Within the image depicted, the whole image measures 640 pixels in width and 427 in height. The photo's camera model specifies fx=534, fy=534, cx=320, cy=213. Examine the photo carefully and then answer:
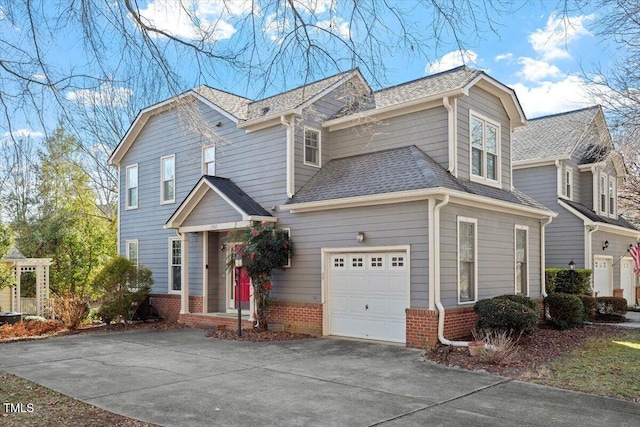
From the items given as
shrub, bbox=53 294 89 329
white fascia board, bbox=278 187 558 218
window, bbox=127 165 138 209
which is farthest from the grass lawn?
window, bbox=127 165 138 209

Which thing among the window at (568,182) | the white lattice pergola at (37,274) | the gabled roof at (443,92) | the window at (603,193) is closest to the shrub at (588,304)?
the window at (568,182)

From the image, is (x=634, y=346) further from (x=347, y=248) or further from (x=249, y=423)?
(x=249, y=423)

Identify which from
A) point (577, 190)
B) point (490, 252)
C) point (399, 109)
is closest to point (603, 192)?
point (577, 190)

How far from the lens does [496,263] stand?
1340 cm

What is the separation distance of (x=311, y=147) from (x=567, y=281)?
31.5 feet

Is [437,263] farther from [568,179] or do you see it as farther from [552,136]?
[552,136]

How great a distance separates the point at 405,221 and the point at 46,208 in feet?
62.0

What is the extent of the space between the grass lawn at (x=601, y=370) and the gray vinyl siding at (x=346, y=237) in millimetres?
3002

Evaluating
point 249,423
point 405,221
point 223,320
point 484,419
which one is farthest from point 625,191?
point 249,423

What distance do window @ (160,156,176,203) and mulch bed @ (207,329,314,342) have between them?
6010 mm

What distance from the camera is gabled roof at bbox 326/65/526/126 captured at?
12.5m

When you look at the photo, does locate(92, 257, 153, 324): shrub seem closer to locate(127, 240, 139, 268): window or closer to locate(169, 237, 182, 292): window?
locate(169, 237, 182, 292): window

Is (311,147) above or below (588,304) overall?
above

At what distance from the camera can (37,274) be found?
59.1 ft
